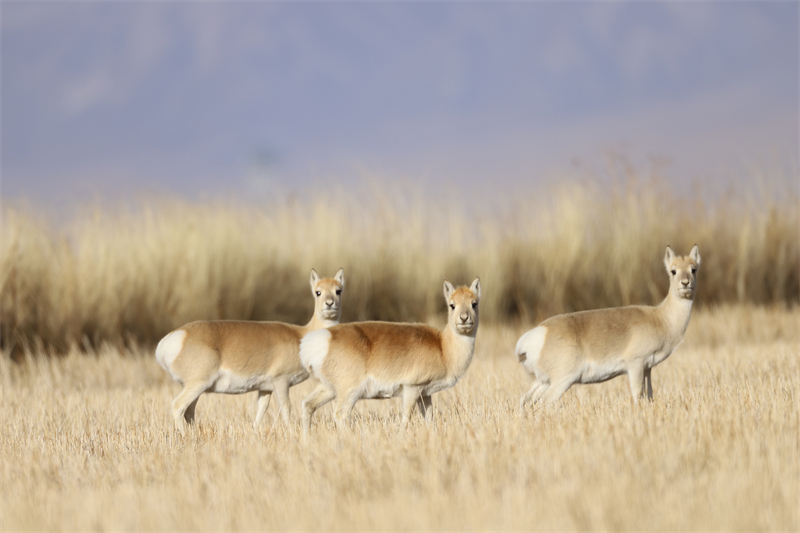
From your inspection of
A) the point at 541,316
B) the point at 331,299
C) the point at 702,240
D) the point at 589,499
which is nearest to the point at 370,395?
the point at 331,299

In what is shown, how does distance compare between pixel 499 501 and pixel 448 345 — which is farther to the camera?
pixel 448 345

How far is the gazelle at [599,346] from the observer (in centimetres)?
574

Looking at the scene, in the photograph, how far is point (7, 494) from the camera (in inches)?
151

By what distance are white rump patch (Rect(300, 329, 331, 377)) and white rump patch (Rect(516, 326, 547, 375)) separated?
1.54 metres

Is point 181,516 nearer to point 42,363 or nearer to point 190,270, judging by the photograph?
point 42,363

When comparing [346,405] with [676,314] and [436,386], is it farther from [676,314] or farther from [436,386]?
[676,314]

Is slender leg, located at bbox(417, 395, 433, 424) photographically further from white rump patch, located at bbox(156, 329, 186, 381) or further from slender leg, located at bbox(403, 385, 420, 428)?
white rump patch, located at bbox(156, 329, 186, 381)

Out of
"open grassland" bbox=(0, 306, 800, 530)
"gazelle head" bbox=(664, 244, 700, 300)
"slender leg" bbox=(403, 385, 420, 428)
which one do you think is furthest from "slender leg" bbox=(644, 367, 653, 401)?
"slender leg" bbox=(403, 385, 420, 428)

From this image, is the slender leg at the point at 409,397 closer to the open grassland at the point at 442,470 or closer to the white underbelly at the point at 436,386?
the white underbelly at the point at 436,386

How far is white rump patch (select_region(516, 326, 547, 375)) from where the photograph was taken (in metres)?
5.75

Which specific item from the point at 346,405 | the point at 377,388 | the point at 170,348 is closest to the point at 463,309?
the point at 377,388

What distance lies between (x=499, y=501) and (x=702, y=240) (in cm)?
1031

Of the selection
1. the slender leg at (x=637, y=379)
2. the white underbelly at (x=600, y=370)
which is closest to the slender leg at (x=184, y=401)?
the white underbelly at (x=600, y=370)

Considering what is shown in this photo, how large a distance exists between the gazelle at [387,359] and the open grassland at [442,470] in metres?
0.26
